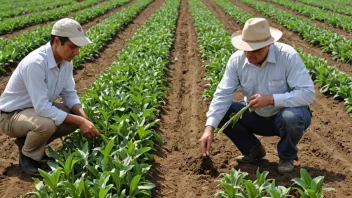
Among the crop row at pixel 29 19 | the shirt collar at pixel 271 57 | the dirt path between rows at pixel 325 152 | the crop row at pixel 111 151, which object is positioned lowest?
the crop row at pixel 29 19

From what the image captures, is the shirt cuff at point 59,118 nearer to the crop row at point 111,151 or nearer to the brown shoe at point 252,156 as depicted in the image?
the crop row at point 111,151

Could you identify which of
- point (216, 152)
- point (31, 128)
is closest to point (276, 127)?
point (216, 152)

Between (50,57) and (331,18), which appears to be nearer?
(50,57)

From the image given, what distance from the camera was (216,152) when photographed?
5.59 metres

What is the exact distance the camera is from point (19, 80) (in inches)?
182

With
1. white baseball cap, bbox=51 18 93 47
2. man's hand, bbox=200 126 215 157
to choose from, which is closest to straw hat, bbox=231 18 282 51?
man's hand, bbox=200 126 215 157

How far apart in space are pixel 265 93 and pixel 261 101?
411 millimetres

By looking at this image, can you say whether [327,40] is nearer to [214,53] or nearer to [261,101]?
[214,53]

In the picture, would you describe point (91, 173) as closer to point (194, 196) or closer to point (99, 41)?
point (194, 196)

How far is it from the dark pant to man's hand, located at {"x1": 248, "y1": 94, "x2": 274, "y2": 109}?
24 centimetres

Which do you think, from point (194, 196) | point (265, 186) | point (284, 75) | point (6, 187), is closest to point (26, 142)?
point (6, 187)

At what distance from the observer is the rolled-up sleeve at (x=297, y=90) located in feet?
14.4

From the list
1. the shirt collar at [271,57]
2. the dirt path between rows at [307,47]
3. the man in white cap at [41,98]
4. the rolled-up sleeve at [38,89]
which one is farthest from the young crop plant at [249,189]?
the dirt path between rows at [307,47]

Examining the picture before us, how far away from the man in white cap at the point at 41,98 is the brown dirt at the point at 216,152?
1.15 m
